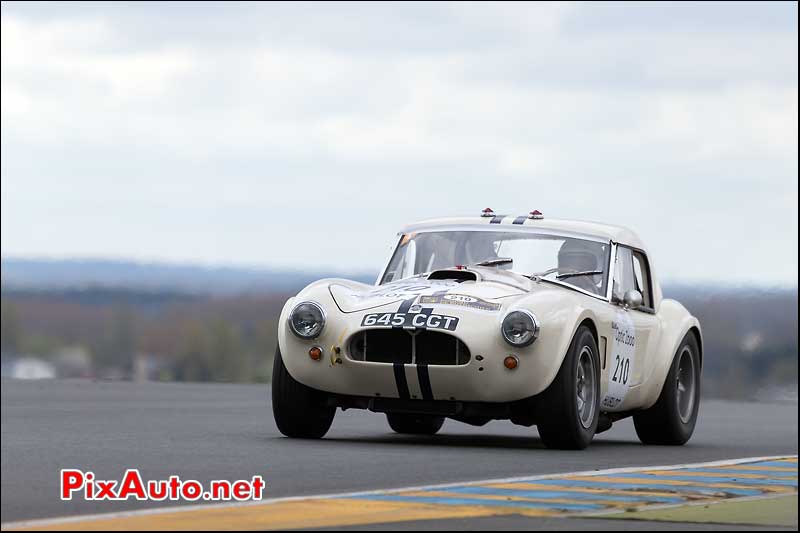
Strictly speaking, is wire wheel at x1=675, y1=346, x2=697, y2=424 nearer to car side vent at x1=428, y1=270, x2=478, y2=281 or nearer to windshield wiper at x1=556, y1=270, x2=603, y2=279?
windshield wiper at x1=556, y1=270, x2=603, y2=279

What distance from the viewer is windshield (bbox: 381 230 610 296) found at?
1448 cm

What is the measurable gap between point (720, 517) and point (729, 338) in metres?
13.1

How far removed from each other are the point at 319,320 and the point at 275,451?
128 cm

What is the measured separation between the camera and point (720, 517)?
8.84m

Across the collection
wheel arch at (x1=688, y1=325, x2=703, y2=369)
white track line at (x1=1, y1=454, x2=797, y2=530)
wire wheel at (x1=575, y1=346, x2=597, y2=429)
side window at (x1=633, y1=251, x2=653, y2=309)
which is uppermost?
side window at (x1=633, y1=251, x2=653, y2=309)

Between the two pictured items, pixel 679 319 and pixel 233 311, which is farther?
pixel 233 311

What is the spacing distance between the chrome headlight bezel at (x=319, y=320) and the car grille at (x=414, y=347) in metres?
0.29

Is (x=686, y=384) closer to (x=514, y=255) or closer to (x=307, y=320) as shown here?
(x=514, y=255)

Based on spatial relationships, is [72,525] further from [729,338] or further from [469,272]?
[729,338]

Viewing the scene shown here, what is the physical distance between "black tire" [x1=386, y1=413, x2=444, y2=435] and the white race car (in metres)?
1.21

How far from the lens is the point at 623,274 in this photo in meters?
15.0

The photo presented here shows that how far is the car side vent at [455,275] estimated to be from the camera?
44.4 ft

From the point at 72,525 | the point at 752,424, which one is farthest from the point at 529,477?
the point at 752,424

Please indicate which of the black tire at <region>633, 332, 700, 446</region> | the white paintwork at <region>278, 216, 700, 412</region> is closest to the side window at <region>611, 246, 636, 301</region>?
the white paintwork at <region>278, 216, 700, 412</region>
